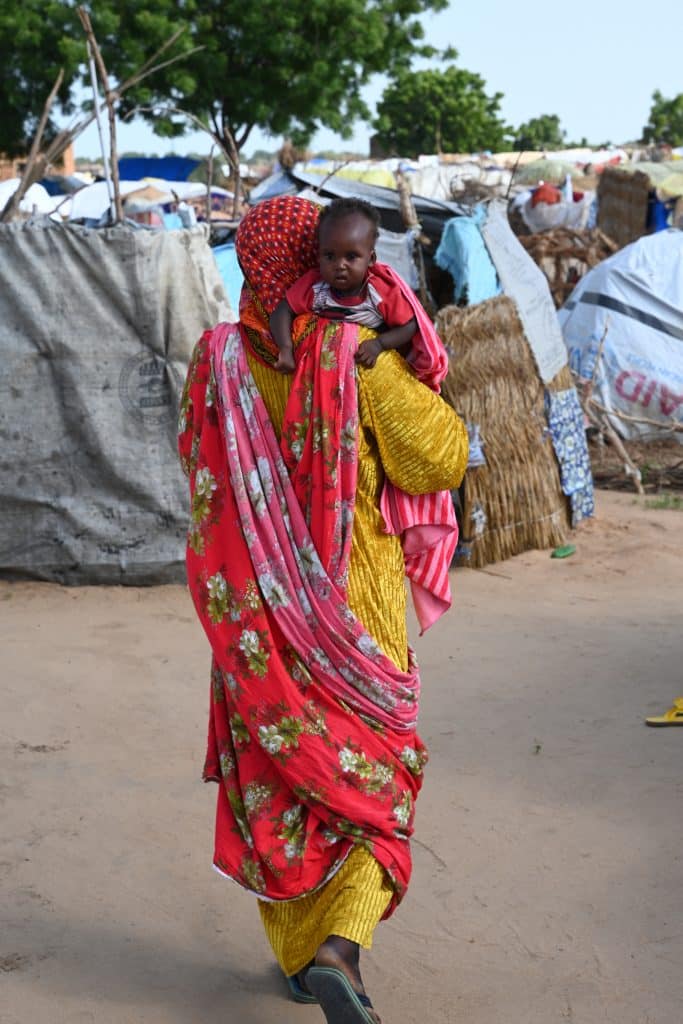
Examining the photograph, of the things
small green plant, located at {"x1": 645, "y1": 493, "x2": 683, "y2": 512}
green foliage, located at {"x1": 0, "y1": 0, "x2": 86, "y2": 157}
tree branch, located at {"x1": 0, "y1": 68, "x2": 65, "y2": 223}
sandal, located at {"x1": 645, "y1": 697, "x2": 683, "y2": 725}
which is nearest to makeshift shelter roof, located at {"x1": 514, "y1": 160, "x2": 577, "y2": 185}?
green foliage, located at {"x1": 0, "y1": 0, "x2": 86, "y2": 157}

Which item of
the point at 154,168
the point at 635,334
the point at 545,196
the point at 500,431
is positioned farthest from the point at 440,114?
the point at 500,431

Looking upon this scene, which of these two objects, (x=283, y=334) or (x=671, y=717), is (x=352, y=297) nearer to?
(x=283, y=334)

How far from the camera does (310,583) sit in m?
2.41

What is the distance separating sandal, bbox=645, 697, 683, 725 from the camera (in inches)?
171

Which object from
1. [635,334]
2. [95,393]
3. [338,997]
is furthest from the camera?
[635,334]

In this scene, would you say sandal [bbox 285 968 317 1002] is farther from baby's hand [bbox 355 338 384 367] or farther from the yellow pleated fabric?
baby's hand [bbox 355 338 384 367]

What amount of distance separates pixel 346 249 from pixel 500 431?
174 inches

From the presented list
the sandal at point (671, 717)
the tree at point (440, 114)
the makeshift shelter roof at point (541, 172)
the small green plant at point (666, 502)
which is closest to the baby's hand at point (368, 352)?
the sandal at point (671, 717)

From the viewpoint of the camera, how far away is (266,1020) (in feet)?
8.60

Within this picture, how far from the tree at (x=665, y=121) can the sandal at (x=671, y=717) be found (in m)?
47.9

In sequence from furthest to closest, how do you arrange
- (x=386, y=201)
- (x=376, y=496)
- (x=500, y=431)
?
(x=386, y=201), (x=500, y=431), (x=376, y=496)

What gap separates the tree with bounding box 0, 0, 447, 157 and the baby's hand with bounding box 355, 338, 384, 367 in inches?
768

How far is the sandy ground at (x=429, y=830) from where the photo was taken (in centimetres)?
274

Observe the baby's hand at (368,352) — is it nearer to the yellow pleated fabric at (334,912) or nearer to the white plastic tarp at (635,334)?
the yellow pleated fabric at (334,912)
